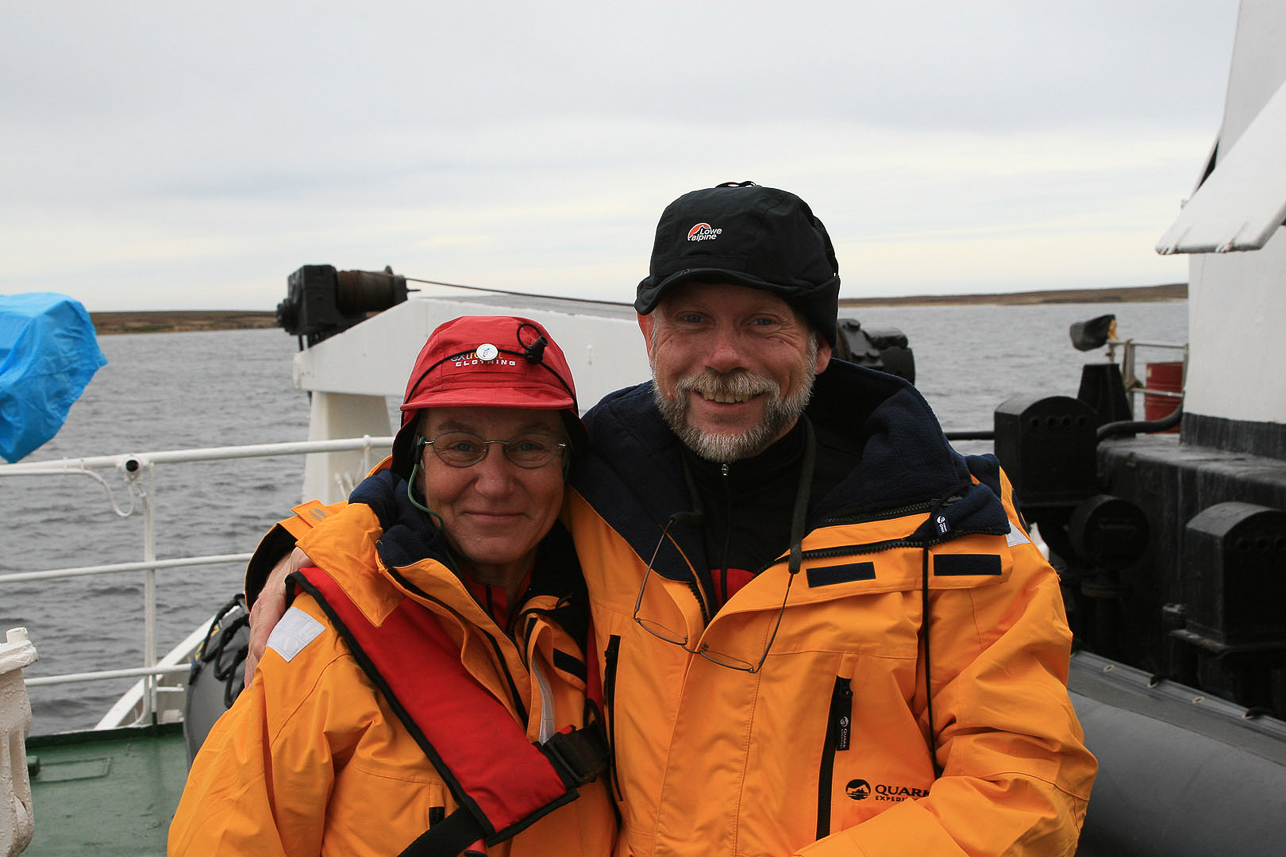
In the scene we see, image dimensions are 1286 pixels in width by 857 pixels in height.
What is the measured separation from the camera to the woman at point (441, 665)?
1.98m

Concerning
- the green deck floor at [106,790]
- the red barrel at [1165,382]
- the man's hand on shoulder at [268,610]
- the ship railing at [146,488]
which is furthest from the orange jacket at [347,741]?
the red barrel at [1165,382]

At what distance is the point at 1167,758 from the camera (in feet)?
9.91

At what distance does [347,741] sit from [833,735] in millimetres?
916

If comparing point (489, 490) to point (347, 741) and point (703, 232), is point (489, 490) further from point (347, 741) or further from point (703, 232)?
point (703, 232)

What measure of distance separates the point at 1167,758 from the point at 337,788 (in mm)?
2301

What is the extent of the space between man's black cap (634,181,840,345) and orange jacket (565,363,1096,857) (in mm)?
376

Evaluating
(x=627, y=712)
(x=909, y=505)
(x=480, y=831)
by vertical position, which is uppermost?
(x=909, y=505)

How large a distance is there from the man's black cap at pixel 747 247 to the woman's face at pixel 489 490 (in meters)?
0.41

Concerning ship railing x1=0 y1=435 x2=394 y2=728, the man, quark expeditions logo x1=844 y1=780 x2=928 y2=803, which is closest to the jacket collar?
the man

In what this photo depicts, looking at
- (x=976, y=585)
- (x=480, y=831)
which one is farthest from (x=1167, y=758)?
(x=480, y=831)

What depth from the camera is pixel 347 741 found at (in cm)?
Answer: 203

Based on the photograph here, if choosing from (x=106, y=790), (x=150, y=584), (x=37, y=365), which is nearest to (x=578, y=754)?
(x=106, y=790)

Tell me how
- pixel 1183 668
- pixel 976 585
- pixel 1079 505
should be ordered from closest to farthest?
pixel 976 585
pixel 1183 668
pixel 1079 505

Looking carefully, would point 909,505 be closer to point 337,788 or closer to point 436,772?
point 436,772
